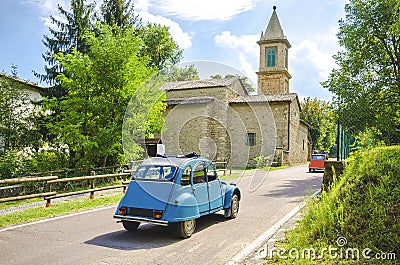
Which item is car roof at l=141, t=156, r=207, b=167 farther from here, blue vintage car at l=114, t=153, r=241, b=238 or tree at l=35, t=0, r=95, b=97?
tree at l=35, t=0, r=95, b=97

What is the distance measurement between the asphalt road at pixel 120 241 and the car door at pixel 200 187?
1.83 ft

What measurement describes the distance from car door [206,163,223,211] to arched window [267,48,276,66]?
3859 centimetres

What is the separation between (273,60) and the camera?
44.8 meters

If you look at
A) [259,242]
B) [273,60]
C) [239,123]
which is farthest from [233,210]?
[273,60]

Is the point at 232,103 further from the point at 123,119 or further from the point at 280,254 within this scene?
the point at 280,254

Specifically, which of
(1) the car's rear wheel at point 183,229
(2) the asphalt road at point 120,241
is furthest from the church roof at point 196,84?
(1) the car's rear wheel at point 183,229

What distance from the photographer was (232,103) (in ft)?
119

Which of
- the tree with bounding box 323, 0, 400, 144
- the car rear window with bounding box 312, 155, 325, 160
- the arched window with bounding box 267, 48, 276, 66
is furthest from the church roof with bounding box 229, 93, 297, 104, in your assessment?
the tree with bounding box 323, 0, 400, 144

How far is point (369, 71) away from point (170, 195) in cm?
2007

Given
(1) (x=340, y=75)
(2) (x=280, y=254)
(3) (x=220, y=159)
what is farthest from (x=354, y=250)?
(3) (x=220, y=159)

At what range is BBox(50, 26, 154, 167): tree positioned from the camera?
16781 millimetres

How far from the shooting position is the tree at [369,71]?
68.0ft

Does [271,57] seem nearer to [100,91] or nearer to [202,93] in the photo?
[202,93]

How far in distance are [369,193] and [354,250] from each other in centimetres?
165
